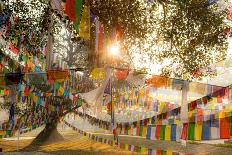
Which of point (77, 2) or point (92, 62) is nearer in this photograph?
point (77, 2)

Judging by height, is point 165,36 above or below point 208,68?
above

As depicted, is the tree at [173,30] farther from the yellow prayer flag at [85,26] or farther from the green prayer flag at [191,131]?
the green prayer flag at [191,131]

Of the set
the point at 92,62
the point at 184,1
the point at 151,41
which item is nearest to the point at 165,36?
the point at 151,41

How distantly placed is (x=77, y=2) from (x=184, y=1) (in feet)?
16.4

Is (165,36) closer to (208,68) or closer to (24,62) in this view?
(208,68)

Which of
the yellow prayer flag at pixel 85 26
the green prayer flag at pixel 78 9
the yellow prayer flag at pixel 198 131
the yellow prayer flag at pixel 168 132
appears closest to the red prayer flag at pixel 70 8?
the green prayer flag at pixel 78 9

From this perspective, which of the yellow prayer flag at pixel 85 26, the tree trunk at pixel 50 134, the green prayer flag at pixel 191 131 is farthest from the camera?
the tree trunk at pixel 50 134

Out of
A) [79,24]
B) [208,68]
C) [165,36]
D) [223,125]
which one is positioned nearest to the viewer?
[223,125]

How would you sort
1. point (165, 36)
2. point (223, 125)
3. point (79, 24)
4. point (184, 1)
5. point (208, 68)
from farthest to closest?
point (208, 68)
point (165, 36)
point (184, 1)
point (79, 24)
point (223, 125)

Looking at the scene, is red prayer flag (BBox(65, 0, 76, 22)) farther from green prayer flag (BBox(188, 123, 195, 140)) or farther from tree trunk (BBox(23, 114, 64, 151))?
tree trunk (BBox(23, 114, 64, 151))

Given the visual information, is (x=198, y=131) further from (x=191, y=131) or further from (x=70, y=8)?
(x=70, y=8)

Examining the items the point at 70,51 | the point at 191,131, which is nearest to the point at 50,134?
the point at 70,51

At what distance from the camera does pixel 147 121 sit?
1158cm

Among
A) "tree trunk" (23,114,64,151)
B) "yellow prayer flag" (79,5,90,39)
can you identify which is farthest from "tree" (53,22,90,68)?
"yellow prayer flag" (79,5,90,39)
